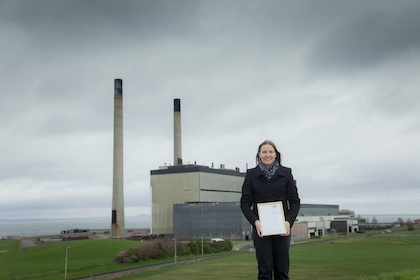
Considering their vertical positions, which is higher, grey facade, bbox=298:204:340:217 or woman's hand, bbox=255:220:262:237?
woman's hand, bbox=255:220:262:237

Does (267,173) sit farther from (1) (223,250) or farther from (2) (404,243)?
(2) (404,243)

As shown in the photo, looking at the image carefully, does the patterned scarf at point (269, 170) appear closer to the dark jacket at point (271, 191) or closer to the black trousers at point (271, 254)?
the dark jacket at point (271, 191)

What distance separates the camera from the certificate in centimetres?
634

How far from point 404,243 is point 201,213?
171 ft

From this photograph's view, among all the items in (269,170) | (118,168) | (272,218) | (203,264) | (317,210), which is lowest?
(203,264)

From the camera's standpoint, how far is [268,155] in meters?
6.75

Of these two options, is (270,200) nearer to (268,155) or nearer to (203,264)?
(268,155)

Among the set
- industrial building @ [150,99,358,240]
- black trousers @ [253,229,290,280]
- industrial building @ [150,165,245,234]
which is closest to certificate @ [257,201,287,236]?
black trousers @ [253,229,290,280]

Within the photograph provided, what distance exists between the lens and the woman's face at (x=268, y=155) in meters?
6.76

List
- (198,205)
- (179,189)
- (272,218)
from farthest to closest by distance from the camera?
1. (179,189)
2. (198,205)
3. (272,218)

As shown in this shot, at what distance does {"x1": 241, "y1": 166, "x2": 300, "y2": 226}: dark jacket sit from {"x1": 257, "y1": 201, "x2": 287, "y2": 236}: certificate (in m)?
0.14

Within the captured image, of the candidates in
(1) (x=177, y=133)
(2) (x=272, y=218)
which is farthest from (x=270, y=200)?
(1) (x=177, y=133)

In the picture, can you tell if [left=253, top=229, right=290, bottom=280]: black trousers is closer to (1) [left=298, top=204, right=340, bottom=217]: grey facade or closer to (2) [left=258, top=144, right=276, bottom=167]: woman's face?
(2) [left=258, top=144, right=276, bottom=167]: woman's face

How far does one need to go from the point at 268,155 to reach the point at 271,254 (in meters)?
1.45
